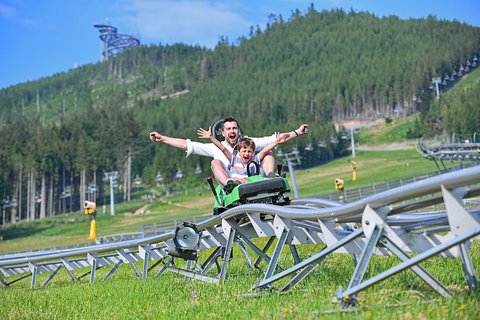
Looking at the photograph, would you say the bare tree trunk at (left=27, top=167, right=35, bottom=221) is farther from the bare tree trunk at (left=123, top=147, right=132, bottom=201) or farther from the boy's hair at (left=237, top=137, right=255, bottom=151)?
the boy's hair at (left=237, top=137, right=255, bottom=151)

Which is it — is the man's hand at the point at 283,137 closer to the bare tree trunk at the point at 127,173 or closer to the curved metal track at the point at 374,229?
the curved metal track at the point at 374,229

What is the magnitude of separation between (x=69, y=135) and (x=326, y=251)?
130m

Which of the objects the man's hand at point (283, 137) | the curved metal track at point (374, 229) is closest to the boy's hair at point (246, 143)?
the man's hand at point (283, 137)

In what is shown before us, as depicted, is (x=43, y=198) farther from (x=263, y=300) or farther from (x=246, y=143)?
(x=263, y=300)

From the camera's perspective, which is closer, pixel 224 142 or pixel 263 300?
pixel 263 300

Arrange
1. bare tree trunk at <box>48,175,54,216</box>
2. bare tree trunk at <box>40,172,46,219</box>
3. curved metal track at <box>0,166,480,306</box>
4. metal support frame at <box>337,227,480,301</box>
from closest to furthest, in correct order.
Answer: metal support frame at <box>337,227,480,301</box> < curved metal track at <box>0,166,480,306</box> < bare tree trunk at <box>40,172,46,219</box> < bare tree trunk at <box>48,175,54,216</box>

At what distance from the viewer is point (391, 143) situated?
138 m

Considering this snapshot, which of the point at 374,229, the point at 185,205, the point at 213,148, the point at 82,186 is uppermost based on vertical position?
the point at 213,148

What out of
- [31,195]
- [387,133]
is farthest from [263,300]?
[387,133]

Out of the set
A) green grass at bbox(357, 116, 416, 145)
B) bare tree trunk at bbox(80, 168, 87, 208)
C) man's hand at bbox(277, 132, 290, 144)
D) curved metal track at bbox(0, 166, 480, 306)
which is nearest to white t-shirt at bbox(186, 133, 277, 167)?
man's hand at bbox(277, 132, 290, 144)

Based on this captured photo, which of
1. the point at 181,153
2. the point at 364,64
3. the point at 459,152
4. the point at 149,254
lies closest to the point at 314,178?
the point at 181,153

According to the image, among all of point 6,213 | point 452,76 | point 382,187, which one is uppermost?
point 452,76

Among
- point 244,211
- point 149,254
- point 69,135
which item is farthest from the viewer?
point 69,135

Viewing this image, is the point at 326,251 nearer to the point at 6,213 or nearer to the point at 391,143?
the point at 6,213
